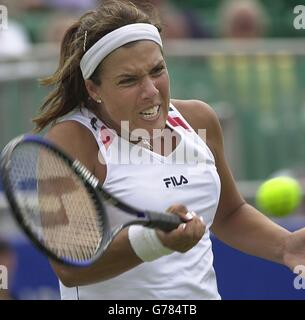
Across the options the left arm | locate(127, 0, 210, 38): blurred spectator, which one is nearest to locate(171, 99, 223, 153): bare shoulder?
the left arm

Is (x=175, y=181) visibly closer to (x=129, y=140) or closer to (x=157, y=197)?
(x=157, y=197)

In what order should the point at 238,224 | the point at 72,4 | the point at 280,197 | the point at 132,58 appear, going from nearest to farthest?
the point at 132,58 → the point at 238,224 → the point at 280,197 → the point at 72,4

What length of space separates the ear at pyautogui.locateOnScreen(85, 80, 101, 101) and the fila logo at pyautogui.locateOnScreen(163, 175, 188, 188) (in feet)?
1.25

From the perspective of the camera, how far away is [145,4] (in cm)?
410

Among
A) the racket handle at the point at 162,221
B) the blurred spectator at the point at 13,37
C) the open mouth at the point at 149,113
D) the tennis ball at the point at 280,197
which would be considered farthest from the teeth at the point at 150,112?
the blurred spectator at the point at 13,37

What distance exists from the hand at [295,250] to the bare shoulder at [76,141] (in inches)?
33.6

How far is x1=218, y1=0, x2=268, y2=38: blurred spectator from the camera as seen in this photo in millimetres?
7730

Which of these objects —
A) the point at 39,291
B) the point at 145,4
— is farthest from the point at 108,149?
the point at 39,291

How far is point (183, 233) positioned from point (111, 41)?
0.78m

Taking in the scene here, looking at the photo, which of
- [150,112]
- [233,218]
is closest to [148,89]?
[150,112]

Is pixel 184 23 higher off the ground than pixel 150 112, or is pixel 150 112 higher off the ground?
pixel 150 112

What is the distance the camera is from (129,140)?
12.4 feet

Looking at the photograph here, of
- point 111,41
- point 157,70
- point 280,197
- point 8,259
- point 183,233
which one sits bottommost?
point 8,259

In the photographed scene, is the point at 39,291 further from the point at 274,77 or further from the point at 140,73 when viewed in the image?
the point at 140,73
